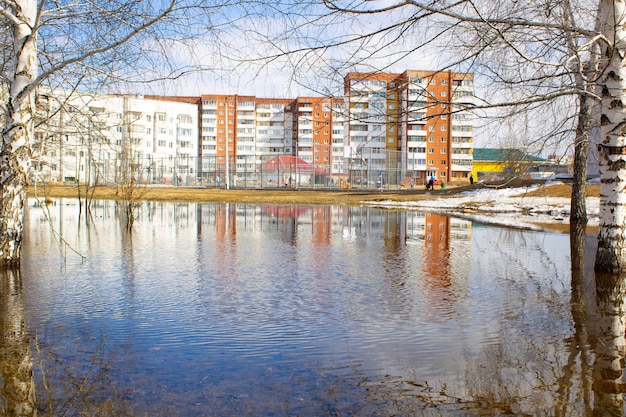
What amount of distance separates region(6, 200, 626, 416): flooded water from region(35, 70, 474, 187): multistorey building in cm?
195

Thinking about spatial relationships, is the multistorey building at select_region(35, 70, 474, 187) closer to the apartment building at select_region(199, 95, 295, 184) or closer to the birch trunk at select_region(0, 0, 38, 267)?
the apartment building at select_region(199, 95, 295, 184)

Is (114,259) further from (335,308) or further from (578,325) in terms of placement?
(578,325)

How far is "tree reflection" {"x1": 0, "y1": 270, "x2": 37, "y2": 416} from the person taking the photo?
10.2 feet

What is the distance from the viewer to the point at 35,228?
1317cm

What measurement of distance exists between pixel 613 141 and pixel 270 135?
116 m

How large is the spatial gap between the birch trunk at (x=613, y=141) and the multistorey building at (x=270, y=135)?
169 centimetres

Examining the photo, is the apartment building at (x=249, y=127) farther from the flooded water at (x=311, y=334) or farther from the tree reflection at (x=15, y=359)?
the tree reflection at (x=15, y=359)

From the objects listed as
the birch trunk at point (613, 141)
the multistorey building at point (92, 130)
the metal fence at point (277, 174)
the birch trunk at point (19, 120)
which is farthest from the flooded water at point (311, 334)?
the metal fence at point (277, 174)

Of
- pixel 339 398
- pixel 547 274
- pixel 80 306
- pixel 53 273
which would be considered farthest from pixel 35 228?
pixel 339 398

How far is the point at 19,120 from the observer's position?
6844mm

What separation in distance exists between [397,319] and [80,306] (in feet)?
9.96

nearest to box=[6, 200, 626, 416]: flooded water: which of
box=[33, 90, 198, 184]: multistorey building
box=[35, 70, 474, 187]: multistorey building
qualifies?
box=[33, 90, 198, 184]: multistorey building

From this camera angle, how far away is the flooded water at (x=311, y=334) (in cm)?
323

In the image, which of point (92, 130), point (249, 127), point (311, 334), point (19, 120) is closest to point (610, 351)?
point (311, 334)
